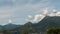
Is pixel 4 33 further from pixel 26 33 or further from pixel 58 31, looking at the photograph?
pixel 58 31

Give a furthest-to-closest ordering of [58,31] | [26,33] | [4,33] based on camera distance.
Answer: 1. [4,33]
2. [26,33]
3. [58,31]

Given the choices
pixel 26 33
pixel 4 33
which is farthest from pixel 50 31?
pixel 4 33

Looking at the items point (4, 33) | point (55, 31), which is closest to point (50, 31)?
point (55, 31)

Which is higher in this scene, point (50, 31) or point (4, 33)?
point (4, 33)

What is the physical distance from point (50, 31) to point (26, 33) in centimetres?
1616

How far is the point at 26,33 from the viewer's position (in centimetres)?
7712

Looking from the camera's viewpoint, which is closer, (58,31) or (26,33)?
(58,31)

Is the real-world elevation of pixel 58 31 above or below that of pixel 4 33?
below

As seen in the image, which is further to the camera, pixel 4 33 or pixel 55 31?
pixel 4 33

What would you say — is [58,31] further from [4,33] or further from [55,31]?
[4,33]

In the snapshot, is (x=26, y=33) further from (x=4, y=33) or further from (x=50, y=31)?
(x=4, y=33)

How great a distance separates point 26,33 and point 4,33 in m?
26.4

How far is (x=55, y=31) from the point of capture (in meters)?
62.0

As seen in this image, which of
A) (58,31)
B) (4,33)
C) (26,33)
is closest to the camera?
(58,31)
